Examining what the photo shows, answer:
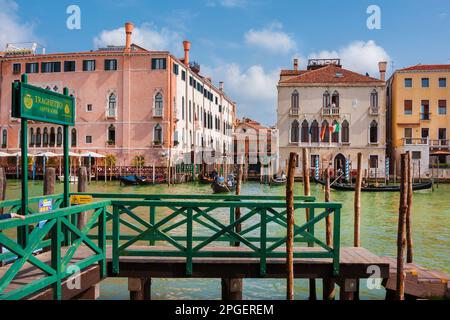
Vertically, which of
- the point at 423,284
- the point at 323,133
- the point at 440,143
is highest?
the point at 323,133

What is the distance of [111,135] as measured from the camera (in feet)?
123

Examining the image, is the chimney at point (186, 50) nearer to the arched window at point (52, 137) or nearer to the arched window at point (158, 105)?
the arched window at point (158, 105)

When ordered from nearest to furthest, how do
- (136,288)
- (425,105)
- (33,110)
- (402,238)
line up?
(33,110), (136,288), (402,238), (425,105)

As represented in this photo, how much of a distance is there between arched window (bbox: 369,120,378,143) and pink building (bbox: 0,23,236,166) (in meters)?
14.7

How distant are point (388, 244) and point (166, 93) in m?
25.9

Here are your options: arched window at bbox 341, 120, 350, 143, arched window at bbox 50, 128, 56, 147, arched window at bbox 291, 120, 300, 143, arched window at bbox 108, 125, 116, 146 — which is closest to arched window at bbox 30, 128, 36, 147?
arched window at bbox 50, 128, 56, 147

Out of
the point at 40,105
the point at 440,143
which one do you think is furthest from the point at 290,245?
the point at 440,143

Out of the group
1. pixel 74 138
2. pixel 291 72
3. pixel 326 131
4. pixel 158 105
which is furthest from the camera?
pixel 291 72

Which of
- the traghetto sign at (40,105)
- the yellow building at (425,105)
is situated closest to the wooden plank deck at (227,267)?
the traghetto sign at (40,105)

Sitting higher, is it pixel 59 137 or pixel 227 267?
pixel 59 137

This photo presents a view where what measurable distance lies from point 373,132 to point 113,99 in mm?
19809

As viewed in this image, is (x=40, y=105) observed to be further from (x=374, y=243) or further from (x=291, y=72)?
(x=291, y=72)

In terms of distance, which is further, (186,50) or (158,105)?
(186,50)
